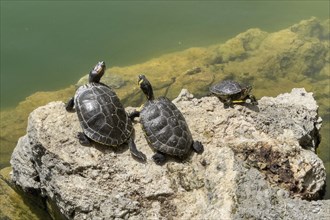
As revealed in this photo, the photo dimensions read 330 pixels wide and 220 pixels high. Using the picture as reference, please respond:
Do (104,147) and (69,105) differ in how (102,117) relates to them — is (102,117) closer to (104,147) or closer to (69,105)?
(104,147)

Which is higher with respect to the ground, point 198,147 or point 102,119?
point 102,119

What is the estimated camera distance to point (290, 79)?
25.8 feet

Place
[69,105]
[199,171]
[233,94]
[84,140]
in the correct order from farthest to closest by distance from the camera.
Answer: [233,94] < [69,105] < [84,140] < [199,171]

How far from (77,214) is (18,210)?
1.16 meters

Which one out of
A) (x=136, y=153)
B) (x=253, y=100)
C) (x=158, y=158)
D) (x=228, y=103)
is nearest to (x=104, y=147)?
(x=136, y=153)

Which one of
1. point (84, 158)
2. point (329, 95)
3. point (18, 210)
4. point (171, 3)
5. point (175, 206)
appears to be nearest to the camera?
point (175, 206)

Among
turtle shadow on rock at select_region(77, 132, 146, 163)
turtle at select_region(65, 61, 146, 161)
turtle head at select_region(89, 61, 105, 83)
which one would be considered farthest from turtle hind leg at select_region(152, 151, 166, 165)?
turtle head at select_region(89, 61, 105, 83)

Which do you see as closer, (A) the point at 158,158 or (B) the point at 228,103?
(A) the point at 158,158

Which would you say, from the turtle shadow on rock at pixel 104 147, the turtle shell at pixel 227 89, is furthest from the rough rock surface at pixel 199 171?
the turtle shell at pixel 227 89

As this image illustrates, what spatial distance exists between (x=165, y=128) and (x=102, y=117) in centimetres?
60

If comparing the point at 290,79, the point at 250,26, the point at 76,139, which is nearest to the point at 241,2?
the point at 250,26

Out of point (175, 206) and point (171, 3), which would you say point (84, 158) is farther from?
point (171, 3)

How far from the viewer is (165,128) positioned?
158 inches

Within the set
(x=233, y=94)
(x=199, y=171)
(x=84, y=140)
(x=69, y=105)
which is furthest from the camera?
(x=233, y=94)
